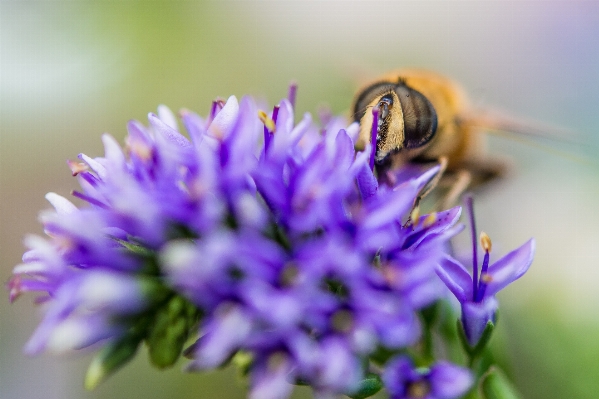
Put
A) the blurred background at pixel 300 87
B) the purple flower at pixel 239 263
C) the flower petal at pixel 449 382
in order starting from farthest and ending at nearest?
the blurred background at pixel 300 87
the flower petal at pixel 449 382
the purple flower at pixel 239 263

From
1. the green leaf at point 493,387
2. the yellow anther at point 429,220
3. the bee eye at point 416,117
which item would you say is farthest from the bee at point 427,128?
the green leaf at point 493,387

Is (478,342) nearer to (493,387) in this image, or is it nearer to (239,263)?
(493,387)

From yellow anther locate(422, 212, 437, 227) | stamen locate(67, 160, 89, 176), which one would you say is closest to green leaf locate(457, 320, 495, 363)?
yellow anther locate(422, 212, 437, 227)

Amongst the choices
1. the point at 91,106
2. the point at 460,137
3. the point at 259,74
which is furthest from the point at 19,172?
the point at 460,137

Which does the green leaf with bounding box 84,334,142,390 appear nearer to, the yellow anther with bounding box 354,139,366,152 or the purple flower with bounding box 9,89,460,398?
the purple flower with bounding box 9,89,460,398

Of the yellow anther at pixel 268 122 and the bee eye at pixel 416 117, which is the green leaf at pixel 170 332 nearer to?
the yellow anther at pixel 268 122

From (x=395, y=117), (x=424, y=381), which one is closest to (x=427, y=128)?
(x=395, y=117)
